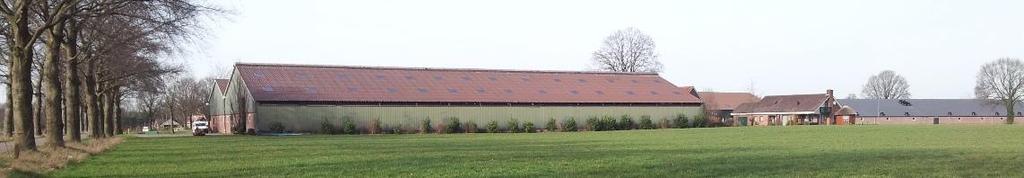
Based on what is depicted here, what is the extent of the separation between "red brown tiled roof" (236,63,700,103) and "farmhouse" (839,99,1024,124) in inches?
1767

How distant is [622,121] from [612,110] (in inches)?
142

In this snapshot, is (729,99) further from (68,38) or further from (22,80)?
(22,80)

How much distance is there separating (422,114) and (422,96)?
192 cm

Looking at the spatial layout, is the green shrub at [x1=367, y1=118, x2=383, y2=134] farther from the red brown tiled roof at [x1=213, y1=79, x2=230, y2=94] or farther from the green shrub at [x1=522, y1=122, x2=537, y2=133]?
the red brown tiled roof at [x1=213, y1=79, x2=230, y2=94]

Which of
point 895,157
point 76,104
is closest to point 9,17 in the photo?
point 76,104

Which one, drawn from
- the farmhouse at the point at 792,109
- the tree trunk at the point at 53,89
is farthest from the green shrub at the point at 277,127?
the farmhouse at the point at 792,109

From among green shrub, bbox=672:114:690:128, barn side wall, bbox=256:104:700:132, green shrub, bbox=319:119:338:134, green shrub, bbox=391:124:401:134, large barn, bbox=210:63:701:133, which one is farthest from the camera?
green shrub, bbox=672:114:690:128

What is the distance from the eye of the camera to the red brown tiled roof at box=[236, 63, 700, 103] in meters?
68.8

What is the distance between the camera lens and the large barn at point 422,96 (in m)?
66.6

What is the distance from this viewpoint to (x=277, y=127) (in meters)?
63.8

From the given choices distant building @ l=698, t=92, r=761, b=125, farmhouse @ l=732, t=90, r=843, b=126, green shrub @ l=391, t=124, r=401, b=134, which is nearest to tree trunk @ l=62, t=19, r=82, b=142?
green shrub @ l=391, t=124, r=401, b=134

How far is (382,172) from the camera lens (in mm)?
17062

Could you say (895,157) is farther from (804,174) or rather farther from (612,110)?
(612,110)

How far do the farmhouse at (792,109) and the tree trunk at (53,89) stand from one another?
270 ft
